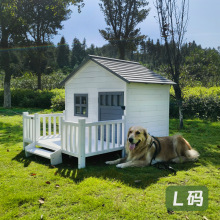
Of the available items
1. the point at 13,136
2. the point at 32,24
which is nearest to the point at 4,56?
the point at 32,24

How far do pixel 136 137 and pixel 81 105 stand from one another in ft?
9.84

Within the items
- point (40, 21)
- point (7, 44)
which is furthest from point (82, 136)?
point (40, 21)

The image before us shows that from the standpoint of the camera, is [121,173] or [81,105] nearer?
[121,173]

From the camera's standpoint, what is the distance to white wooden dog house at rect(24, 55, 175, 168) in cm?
563

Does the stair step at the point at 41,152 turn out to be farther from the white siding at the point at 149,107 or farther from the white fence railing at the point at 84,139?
the white siding at the point at 149,107

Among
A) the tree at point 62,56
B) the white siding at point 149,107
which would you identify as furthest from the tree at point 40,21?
the tree at point 62,56

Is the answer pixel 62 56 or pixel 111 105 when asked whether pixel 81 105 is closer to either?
pixel 111 105

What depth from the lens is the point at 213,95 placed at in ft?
43.9

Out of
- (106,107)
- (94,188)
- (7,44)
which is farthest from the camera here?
(7,44)

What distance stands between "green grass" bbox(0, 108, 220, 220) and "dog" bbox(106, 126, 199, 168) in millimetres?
212

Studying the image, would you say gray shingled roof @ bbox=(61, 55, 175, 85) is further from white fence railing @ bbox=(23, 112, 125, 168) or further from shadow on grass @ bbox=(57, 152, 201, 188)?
shadow on grass @ bbox=(57, 152, 201, 188)

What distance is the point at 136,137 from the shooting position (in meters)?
4.88

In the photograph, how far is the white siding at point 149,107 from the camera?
614 cm

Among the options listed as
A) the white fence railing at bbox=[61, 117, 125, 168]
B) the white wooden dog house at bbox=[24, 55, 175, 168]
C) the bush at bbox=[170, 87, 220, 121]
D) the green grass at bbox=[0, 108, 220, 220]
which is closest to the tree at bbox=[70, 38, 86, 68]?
the bush at bbox=[170, 87, 220, 121]
